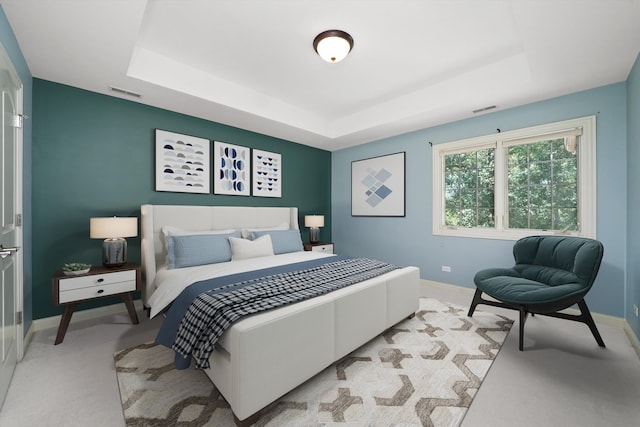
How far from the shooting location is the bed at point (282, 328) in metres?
1.43

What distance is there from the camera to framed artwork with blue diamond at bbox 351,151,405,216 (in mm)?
4508

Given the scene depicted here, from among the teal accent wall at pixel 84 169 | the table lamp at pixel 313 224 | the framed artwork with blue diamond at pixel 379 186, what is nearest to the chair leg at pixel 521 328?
the framed artwork with blue diamond at pixel 379 186

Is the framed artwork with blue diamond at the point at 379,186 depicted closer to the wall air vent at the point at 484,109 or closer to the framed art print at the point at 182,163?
the wall air vent at the point at 484,109

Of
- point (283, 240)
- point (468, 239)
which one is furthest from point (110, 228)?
point (468, 239)

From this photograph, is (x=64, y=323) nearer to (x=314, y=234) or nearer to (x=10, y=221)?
(x=10, y=221)

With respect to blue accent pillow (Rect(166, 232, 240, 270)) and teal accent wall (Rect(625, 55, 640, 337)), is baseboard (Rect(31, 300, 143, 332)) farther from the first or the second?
teal accent wall (Rect(625, 55, 640, 337))

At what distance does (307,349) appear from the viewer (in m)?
1.71

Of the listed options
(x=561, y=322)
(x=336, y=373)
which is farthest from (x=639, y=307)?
(x=336, y=373)

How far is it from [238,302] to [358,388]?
950 mm

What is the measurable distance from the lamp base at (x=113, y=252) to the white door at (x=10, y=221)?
0.62 meters

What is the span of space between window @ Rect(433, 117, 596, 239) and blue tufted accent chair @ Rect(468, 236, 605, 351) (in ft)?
1.64

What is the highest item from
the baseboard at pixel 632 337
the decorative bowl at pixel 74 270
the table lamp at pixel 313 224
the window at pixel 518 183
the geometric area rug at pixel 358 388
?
the window at pixel 518 183

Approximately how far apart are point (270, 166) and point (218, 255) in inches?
77.7

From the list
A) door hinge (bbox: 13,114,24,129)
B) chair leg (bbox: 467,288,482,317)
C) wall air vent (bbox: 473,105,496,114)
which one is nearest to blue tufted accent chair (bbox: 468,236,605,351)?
chair leg (bbox: 467,288,482,317)
